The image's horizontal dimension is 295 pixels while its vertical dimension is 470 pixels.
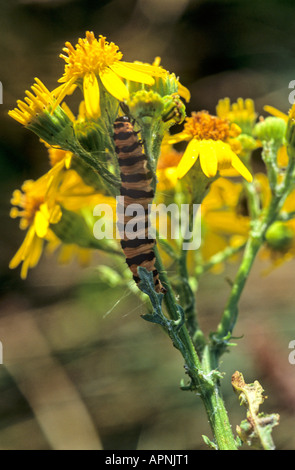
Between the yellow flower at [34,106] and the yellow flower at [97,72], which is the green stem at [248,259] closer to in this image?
the yellow flower at [97,72]

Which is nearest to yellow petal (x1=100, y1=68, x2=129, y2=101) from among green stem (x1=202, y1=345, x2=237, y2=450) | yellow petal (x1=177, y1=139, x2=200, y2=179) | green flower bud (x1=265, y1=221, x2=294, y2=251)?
yellow petal (x1=177, y1=139, x2=200, y2=179)

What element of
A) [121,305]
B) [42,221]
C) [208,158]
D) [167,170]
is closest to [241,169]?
[208,158]

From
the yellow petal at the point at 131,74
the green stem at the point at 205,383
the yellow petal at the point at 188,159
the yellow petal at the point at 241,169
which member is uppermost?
the yellow petal at the point at 131,74

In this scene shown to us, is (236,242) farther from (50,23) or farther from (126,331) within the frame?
(50,23)

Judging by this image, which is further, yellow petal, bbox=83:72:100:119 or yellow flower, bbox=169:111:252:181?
yellow flower, bbox=169:111:252:181

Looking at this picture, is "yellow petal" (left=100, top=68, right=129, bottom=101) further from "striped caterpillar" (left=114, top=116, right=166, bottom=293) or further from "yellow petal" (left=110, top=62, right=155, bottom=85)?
"striped caterpillar" (left=114, top=116, right=166, bottom=293)

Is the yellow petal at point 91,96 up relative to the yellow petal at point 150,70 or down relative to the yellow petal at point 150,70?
down

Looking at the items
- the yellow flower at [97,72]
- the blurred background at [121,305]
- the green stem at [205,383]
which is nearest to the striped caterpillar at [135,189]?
the green stem at [205,383]
